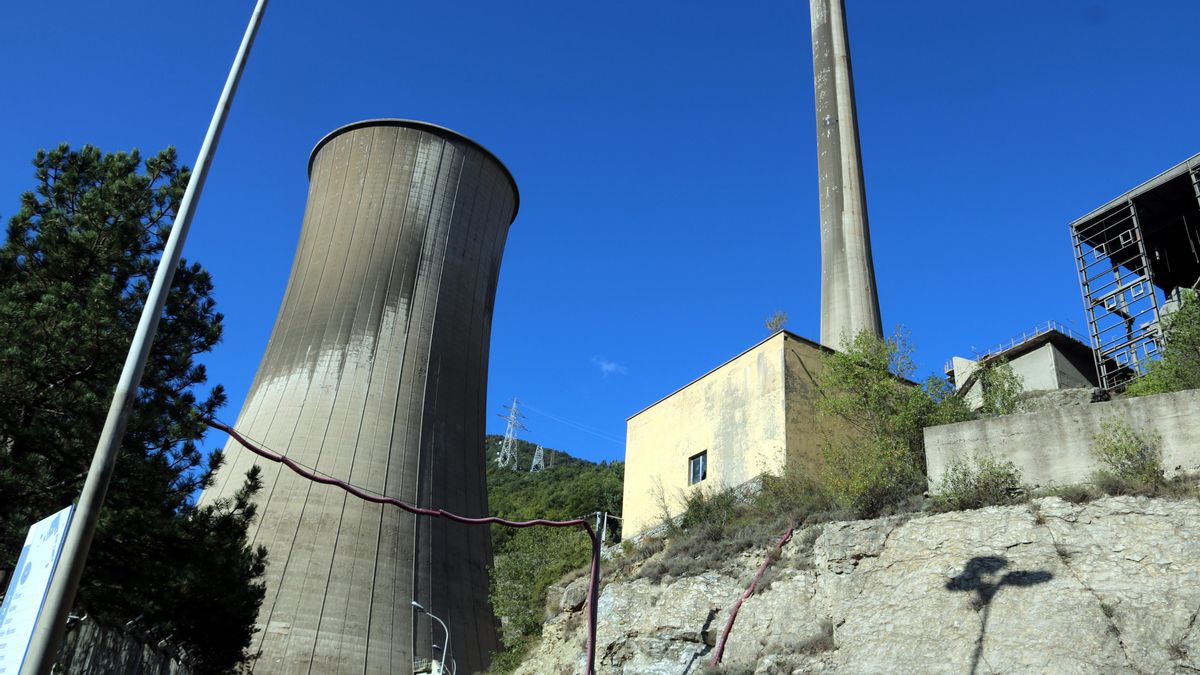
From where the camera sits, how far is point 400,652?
52.1 feet

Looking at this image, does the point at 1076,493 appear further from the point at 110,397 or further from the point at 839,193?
the point at 839,193

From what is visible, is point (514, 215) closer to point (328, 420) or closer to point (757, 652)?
point (328, 420)

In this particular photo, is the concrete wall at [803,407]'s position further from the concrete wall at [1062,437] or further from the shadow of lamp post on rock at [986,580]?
the shadow of lamp post on rock at [986,580]

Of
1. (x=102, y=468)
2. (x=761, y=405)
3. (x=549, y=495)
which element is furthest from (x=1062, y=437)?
(x=549, y=495)

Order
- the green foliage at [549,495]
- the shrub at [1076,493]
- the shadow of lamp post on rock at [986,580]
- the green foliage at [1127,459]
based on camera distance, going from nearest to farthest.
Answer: the shadow of lamp post on rock at [986,580]
the green foliage at [1127,459]
the shrub at [1076,493]
the green foliage at [549,495]

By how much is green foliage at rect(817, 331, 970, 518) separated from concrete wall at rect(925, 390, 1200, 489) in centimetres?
76

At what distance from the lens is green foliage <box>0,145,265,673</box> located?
9.55 metres

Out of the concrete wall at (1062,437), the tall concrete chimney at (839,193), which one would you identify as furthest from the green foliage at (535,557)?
the tall concrete chimney at (839,193)

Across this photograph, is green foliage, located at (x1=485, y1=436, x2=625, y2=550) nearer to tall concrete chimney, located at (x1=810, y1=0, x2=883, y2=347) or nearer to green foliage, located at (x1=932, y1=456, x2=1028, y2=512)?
tall concrete chimney, located at (x1=810, y1=0, x2=883, y2=347)

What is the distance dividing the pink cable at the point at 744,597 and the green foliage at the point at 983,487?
6.88ft

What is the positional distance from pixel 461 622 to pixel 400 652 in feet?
4.89

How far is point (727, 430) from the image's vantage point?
56.3ft

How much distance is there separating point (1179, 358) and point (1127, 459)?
9.07 meters

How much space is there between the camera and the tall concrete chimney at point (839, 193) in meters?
23.1
